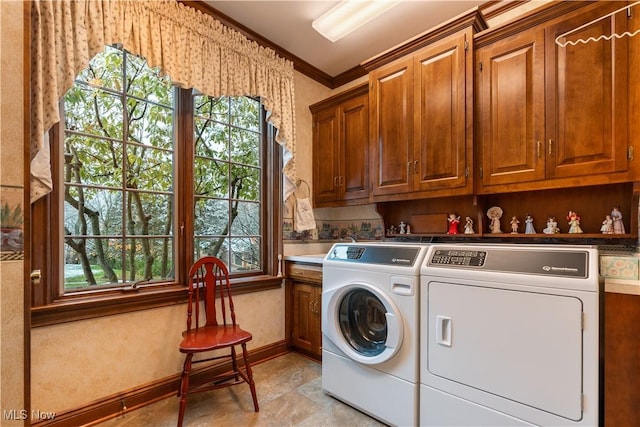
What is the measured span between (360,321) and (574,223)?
139cm

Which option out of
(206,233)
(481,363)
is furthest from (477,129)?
(206,233)

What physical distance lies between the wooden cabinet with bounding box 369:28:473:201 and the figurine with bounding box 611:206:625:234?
722 millimetres

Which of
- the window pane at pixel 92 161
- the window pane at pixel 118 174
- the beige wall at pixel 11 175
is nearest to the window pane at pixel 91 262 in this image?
the window pane at pixel 118 174

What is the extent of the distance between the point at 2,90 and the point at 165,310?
1.42 meters

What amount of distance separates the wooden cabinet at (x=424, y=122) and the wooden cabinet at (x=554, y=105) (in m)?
0.11

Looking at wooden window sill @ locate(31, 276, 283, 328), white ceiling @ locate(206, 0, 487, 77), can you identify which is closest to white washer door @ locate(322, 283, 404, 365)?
wooden window sill @ locate(31, 276, 283, 328)

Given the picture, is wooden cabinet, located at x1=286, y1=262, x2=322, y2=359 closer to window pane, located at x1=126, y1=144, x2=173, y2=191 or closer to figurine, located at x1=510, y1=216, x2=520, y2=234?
window pane, located at x1=126, y1=144, x2=173, y2=191

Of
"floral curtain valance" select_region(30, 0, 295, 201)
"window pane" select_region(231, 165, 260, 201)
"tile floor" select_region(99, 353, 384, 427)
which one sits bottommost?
"tile floor" select_region(99, 353, 384, 427)

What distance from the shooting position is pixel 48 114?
4.82 feet

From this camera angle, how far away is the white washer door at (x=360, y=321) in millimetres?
1698

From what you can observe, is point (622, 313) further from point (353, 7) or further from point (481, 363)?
point (353, 7)

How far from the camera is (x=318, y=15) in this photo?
2.26 meters

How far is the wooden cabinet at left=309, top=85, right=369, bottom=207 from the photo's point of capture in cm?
260

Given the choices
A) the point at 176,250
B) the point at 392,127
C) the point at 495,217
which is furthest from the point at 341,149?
the point at 176,250
